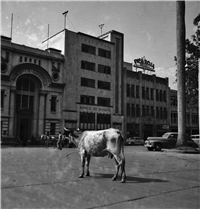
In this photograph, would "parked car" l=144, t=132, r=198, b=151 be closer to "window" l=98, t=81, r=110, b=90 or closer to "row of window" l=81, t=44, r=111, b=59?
"window" l=98, t=81, r=110, b=90

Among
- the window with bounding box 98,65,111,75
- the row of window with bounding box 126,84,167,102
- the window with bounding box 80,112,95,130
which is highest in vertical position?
the window with bounding box 98,65,111,75

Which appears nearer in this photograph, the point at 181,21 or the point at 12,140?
the point at 181,21

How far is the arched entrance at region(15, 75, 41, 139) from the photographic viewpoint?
138 feet

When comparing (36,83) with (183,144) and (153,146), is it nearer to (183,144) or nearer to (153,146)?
(153,146)

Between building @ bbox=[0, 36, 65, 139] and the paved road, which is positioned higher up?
building @ bbox=[0, 36, 65, 139]

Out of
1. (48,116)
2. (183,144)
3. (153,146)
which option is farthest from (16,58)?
(183,144)

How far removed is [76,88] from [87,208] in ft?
142

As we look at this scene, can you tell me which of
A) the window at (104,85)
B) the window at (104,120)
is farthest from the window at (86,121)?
the window at (104,85)

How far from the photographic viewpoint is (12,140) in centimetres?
3922

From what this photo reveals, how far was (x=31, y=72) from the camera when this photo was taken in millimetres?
42750

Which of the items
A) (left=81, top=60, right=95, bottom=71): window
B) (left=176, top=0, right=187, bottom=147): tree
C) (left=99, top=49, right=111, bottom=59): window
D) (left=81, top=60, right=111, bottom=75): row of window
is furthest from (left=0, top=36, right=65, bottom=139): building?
(left=176, top=0, right=187, bottom=147): tree

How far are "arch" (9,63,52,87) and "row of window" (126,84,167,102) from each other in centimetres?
1924

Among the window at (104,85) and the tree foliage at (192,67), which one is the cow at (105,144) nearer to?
the tree foliage at (192,67)

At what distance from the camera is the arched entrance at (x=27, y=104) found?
42.0m
